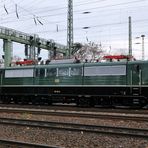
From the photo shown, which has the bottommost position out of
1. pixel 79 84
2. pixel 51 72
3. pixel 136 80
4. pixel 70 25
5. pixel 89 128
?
pixel 89 128

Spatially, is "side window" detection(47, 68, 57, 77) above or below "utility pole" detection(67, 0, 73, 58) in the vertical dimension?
below

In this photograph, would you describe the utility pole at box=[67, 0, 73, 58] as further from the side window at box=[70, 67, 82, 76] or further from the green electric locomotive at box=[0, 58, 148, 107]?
the side window at box=[70, 67, 82, 76]

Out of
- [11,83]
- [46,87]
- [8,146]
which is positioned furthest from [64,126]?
[11,83]

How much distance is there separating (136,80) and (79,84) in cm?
466

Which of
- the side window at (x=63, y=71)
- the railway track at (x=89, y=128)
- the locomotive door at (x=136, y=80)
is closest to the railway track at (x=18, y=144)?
the railway track at (x=89, y=128)

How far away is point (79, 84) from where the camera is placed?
3072cm

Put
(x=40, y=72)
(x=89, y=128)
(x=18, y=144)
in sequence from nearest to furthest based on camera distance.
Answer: (x=18, y=144) < (x=89, y=128) < (x=40, y=72)

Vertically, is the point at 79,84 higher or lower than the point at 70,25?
lower

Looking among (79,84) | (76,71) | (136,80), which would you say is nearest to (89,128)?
(136,80)

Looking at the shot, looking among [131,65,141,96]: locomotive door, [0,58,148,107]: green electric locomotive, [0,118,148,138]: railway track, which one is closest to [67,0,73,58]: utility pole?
[0,58,148,107]: green electric locomotive

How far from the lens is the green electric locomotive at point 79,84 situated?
28.0 m

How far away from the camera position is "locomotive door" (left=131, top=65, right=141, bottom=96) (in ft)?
91.0

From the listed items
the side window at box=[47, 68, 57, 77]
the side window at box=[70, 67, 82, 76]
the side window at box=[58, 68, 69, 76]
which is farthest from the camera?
the side window at box=[47, 68, 57, 77]

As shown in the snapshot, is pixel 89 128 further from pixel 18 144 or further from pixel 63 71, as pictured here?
pixel 63 71
